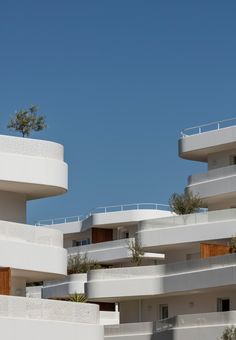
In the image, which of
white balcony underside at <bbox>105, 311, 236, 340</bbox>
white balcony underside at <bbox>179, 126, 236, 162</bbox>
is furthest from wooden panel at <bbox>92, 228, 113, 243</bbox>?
white balcony underside at <bbox>105, 311, 236, 340</bbox>

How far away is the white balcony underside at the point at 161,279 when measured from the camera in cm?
5694

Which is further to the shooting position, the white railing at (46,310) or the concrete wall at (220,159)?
the concrete wall at (220,159)

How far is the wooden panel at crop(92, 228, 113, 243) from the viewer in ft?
274

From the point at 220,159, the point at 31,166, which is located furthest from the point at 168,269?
the point at 31,166

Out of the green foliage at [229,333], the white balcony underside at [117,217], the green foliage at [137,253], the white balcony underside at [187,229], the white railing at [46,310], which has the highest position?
the white balcony underside at [117,217]

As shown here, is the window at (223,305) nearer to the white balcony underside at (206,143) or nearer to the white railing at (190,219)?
the white railing at (190,219)

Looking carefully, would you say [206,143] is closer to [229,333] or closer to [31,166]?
[229,333]

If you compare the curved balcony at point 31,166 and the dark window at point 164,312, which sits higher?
the curved balcony at point 31,166

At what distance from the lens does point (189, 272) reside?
5884 cm

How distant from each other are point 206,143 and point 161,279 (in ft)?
27.1

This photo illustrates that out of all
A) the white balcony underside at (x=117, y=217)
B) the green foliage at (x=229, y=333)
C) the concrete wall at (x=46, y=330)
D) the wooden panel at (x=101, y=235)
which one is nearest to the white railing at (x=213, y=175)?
the green foliage at (x=229, y=333)

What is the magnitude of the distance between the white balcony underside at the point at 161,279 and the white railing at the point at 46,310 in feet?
52.9

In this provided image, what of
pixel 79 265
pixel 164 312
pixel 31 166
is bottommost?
pixel 164 312

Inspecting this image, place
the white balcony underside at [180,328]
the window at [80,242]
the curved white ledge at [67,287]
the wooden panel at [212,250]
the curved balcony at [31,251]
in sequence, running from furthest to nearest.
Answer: the window at [80,242] → the curved white ledge at [67,287] → the wooden panel at [212,250] → the white balcony underside at [180,328] → the curved balcony at [31,251]
